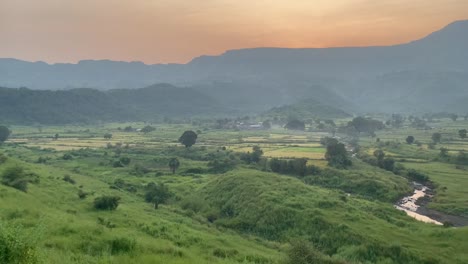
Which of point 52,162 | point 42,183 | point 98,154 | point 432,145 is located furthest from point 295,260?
point 432,145

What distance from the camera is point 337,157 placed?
92.6 m

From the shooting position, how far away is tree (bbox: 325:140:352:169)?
9006cm

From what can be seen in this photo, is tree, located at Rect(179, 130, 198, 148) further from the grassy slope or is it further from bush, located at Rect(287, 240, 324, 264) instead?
bush, located at Rect(287, 240, 324, 264)

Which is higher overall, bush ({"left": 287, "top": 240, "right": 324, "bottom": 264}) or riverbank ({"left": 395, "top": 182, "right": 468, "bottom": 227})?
bush ({"left": 287, "top": 240, "right": 324, "bottom": 264})

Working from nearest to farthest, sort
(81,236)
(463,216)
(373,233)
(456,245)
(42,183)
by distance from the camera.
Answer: (81,236), (456,245), (373,233), (42,183), (463,216)

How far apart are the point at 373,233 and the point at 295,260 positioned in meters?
21.7

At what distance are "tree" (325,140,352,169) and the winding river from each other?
53.6ft

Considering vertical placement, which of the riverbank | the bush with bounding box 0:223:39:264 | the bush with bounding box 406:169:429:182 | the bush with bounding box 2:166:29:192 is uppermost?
the bush with bounding box 0:223:39:264

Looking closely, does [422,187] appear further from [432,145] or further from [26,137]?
[26,137]

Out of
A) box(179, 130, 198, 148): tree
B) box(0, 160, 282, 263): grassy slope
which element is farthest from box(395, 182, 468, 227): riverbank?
box(179, 130, 198, 148): tree

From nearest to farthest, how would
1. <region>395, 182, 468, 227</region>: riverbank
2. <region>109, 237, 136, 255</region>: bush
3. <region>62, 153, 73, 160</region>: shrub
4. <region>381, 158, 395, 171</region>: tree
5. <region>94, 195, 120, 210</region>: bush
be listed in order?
<region>109, 237, 136, 255</region>: bush → <region>94, 195, 120, 210</region>: bush → <region>395, 182, 468, 227</region>: riverbank → <region>381, 158, 395, 171</region>: tree → <region>62, 153, 73, 160</region>: shrub

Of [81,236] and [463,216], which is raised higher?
[81,236]

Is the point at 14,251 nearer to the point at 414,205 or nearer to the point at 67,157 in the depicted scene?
the point at 414,205

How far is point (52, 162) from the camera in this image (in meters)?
93.9
